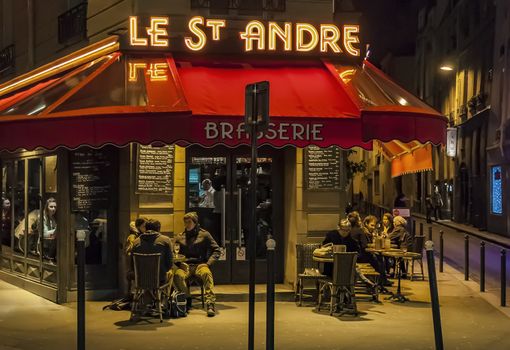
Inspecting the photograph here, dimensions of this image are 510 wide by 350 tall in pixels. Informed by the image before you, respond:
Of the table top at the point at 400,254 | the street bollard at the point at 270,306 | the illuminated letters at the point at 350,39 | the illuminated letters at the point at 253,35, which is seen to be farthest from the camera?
the table top at the point at 400,254

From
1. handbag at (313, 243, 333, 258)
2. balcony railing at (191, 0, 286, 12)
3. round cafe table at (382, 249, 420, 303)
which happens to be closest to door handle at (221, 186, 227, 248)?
handbag at (313, 243, 333, 258)

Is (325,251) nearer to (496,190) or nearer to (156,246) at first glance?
(156,246)

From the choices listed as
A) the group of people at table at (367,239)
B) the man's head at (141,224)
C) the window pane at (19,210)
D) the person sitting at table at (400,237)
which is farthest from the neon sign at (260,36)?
the person sitting at table at (400,237)

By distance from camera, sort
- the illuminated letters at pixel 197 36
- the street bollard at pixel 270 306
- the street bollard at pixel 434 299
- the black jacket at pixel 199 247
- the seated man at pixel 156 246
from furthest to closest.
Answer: the illuminated letters at pixel 197 36, the black jacket at pixel 199 247, the seated man at pixel 156 246, the street bollard at pixel 434 299, the street bollard at pixel 270 306

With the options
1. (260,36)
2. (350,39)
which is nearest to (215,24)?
(260,36)

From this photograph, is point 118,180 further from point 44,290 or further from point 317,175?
point 317,175

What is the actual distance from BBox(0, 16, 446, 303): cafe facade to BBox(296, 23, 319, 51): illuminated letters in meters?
0.02

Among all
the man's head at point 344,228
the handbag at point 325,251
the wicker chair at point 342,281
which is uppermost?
the man's head at point 344,228

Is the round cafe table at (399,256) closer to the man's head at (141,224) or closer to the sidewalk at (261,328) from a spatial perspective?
the sidewalk at (261,328)

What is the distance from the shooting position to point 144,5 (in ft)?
37.6

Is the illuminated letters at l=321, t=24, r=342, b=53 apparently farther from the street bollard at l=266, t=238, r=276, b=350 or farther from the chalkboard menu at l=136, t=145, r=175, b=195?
the street bollard at l=266, t=238, r=276, b=350

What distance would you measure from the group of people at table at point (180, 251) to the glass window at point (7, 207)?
4.41 m

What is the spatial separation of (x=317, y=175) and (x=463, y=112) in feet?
94.4

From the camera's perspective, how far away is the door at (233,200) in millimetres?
11977
